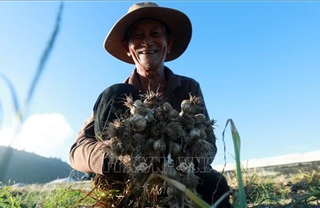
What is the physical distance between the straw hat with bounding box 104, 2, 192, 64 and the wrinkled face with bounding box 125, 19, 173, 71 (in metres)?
0.05

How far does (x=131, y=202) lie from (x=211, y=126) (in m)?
0.48

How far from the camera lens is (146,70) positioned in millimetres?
2074

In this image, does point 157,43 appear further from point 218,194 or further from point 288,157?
point 288,157

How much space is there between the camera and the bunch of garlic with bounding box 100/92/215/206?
1.24 m

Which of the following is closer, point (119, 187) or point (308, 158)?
point (119, 187)

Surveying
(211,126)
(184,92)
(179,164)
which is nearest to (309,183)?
(184,92)

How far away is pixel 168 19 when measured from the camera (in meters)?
2.22

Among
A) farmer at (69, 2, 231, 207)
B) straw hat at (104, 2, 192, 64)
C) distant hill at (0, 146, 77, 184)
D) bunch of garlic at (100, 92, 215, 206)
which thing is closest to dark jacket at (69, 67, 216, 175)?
farmer at (69, 2, 231, 207)

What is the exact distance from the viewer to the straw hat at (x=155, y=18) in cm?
211

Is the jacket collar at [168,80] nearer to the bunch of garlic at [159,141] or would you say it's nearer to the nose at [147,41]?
the nose at [147,41]

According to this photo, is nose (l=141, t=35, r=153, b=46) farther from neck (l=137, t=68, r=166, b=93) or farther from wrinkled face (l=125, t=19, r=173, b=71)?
neck (l=137, t=68, r=166, b=93)

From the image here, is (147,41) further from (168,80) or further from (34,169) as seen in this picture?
(34,169)

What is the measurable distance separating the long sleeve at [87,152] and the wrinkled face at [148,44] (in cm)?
50

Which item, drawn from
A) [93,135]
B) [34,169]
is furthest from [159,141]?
[34,169]
